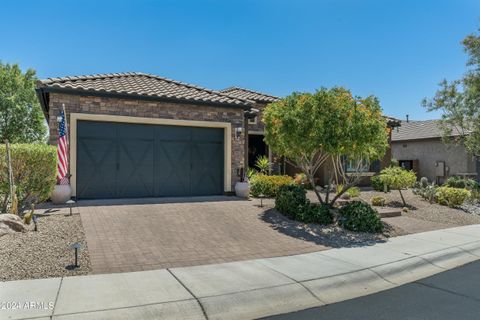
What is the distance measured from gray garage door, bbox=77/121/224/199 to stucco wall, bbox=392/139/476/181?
17399 mm

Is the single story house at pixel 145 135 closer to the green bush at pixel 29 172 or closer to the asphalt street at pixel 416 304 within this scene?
the green bush at pixel 29 172

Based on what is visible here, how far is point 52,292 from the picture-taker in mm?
4926

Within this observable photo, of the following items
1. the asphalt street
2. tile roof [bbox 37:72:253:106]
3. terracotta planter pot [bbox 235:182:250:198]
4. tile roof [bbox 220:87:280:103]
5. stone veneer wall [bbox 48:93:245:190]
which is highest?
tile roof [bbox 220:87:280:103]

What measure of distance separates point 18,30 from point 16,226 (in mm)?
10214

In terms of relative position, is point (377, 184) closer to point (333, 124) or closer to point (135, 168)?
point (333, 124)

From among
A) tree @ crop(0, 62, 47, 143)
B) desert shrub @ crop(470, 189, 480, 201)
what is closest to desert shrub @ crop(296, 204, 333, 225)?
desert shrub @ crop(470, 189, 480, 201)

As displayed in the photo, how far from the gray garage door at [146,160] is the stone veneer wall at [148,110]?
0.48m

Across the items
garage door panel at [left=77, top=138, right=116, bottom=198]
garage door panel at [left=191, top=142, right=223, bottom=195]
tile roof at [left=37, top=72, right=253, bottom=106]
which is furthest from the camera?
garage door panel at [left=191, top=142, right=223, bottom=195]

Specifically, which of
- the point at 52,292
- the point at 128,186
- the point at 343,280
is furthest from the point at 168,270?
the point at 128,186

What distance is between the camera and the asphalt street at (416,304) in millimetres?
4594

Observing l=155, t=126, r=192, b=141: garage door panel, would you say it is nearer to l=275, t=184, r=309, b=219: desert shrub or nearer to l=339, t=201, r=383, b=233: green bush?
l=275, t=184, r=309, b=219: desert shrub

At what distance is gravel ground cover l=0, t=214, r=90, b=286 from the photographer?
5734 mm

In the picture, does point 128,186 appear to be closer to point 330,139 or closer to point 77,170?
point 77,170

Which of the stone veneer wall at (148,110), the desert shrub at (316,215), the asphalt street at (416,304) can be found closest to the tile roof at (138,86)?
the stone veneer wall at (148,110)
